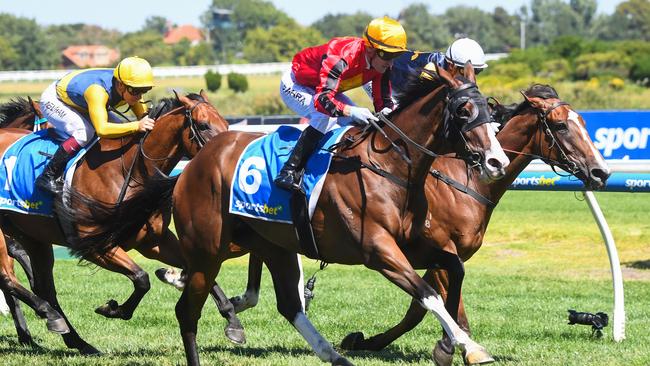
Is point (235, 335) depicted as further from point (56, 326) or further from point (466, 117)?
point (466, 117)

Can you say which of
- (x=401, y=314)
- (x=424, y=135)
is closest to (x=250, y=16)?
(x=401, y=314)

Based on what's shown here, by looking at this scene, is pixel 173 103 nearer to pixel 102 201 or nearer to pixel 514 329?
pixel 102 201

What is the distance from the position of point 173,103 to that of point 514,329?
277cm

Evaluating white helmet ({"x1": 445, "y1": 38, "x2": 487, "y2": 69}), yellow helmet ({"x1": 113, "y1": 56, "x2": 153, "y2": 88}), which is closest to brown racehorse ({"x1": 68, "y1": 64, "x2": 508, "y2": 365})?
yellow helmet ({"x1": 113, "y1": 56, "x2": 153, "y2": 88})

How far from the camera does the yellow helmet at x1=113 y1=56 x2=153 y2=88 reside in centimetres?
708

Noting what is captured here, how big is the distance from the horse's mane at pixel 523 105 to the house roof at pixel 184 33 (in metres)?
141

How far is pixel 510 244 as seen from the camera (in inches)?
525

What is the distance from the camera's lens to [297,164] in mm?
5816

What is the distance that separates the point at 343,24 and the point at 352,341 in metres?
129

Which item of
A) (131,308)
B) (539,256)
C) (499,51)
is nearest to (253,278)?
(131,308)

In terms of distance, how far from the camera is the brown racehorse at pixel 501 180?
243 inches

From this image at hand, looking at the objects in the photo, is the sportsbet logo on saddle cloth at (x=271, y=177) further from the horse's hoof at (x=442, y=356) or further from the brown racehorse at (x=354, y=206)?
the horse's hoof at (x=442, y=356)

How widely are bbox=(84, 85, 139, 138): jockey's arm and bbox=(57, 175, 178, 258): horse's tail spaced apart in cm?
42

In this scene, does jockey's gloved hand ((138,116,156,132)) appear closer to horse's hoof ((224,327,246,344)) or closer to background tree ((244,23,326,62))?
horse's hoof ((224,327,246,344))
